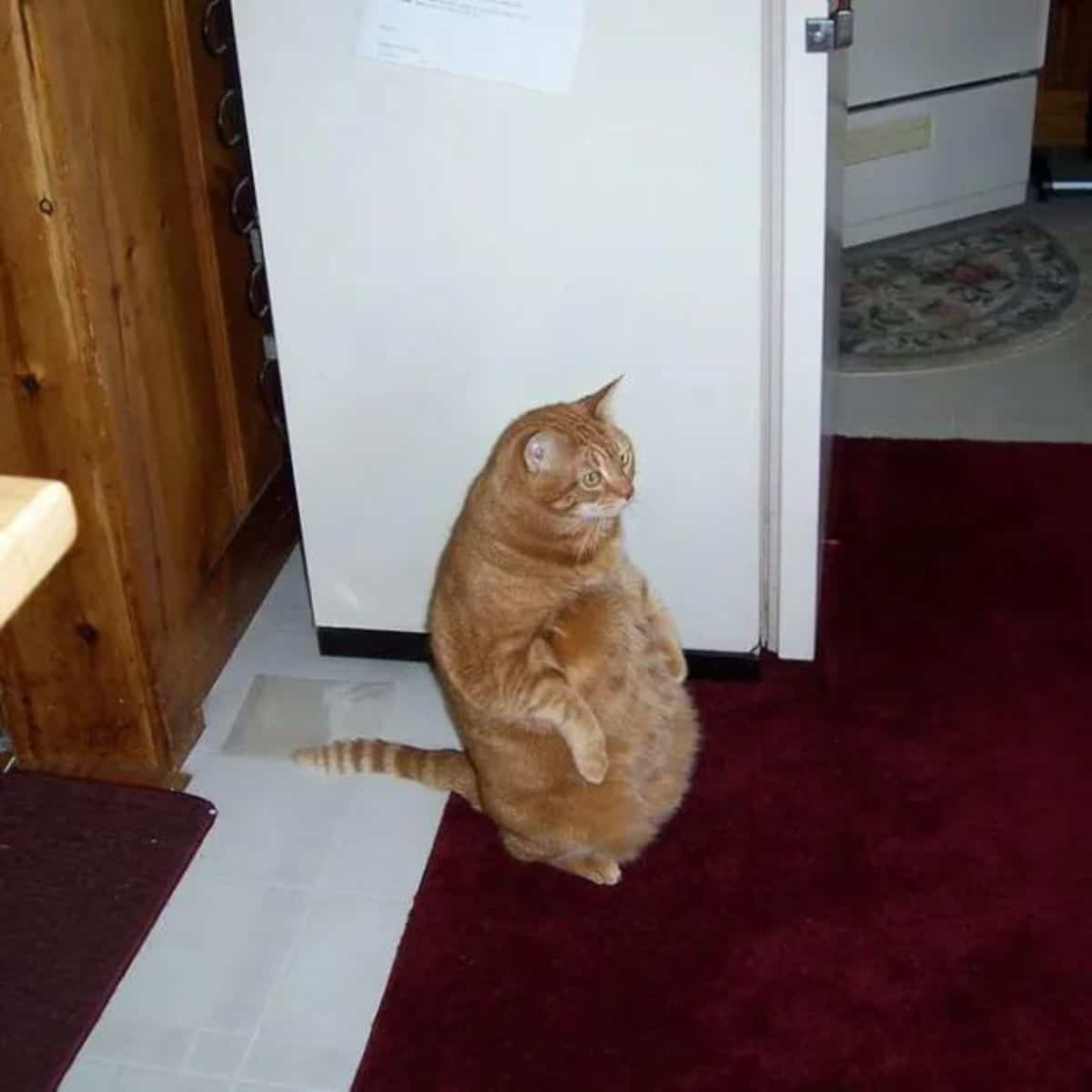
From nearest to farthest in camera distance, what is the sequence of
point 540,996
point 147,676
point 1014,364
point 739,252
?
1. point 540,996
2. point 739,252
3. point 147,676
4. point 1014,364

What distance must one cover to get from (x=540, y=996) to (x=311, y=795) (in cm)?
46

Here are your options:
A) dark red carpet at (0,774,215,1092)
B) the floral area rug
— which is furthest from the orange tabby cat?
the floral area rug

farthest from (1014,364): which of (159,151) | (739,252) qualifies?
(159,151)

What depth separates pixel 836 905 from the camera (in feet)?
6.15

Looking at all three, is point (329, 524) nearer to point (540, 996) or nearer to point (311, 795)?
point (311, 795)

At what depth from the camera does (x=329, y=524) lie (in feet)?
7.30

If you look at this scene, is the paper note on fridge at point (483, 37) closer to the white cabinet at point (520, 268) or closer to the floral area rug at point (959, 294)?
the white cabinet at point (520, 268)

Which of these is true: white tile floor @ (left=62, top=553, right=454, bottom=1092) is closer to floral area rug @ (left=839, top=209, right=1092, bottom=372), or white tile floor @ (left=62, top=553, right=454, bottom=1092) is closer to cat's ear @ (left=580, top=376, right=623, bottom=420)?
cat's ear @ (left=580, top=376, right=623, bottom=420)

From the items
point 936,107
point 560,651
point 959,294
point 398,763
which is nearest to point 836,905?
point 560,651

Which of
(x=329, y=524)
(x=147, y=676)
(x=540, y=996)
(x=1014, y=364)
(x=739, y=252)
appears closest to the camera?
(x=540, y=996)

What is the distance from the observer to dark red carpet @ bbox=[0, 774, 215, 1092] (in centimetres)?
154

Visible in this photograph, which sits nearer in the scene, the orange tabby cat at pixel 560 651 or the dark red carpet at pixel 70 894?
the dark red carpet at pixel 70 894

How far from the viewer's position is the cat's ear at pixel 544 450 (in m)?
1.77

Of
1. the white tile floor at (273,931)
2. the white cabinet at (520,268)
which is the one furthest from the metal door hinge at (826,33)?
the white tile floor at (273,931)
